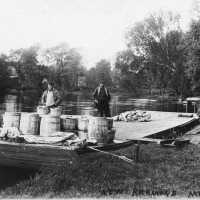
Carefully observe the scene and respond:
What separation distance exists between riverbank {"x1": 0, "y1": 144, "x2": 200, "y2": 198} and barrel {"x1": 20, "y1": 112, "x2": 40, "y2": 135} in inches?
69.1

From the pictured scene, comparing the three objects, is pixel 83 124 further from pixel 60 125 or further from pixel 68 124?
Result: pixel 60 125

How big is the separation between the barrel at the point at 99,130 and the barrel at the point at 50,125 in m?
0.95

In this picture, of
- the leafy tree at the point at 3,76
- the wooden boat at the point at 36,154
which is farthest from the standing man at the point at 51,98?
the leafy tree at the point at 3,76

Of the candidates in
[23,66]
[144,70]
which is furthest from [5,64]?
[144,70]

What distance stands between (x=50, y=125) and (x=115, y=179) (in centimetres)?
297

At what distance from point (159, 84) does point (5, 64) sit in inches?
1100

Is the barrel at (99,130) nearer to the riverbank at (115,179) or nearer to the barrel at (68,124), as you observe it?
the riverbank at (115,179)

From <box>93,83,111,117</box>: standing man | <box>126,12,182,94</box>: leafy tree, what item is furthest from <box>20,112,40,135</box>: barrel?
<box>126,12,182,94</box>: leafy tree

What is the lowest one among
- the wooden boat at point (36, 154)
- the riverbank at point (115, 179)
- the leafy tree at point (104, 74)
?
the riverbank at point (115, 179)

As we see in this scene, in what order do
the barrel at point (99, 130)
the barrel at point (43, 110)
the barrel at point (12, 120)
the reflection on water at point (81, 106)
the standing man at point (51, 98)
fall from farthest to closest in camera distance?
the reflection on water at point (81, 106) < the standing man at point (51, 98) < the barrel at point (43, 110) < the barrel at point (12, 120) < the barrel at point (99, 130)

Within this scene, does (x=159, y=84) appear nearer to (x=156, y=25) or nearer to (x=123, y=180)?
(x=156, y=25)

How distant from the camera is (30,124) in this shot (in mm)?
9562

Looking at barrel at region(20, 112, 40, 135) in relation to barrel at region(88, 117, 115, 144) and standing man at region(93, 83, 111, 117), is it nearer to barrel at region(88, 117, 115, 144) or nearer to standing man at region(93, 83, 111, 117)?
barrel at region(88, 117, 115, 144)

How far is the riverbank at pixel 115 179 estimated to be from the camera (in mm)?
6242
